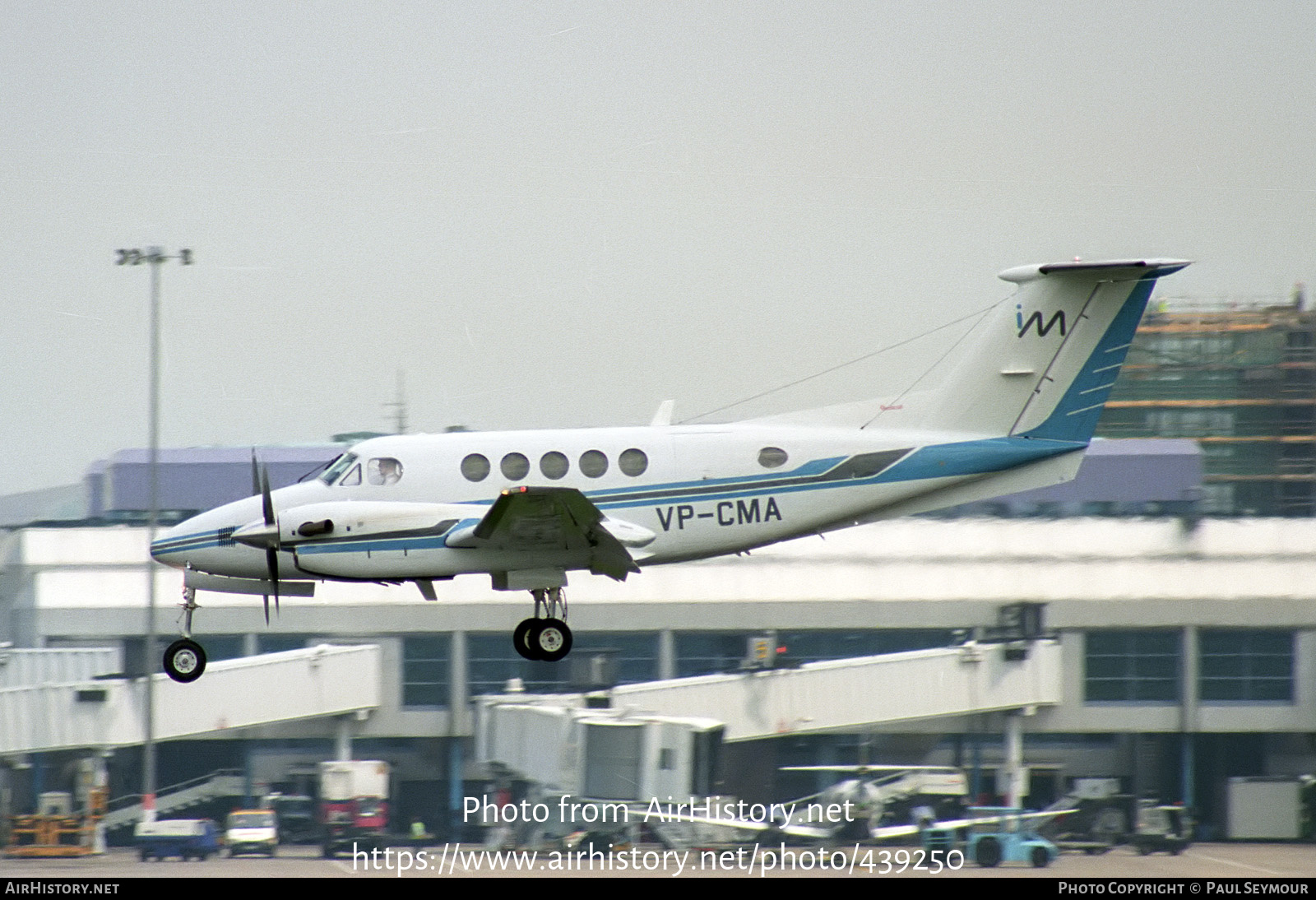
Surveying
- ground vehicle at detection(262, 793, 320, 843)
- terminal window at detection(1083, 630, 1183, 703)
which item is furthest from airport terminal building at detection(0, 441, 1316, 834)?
ground vehicle at detection(262, 793, 320, 843)

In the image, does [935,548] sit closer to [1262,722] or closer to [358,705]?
[1262,722]

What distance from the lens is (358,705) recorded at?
117 ft

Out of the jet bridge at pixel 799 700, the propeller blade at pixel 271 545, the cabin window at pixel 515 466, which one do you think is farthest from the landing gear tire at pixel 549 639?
the jet bridge at pixel 799 700

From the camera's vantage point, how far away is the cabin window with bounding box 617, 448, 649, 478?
1977 centimetres

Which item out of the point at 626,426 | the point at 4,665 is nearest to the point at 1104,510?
the point at 626,426

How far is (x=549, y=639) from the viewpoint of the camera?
65.6 ft

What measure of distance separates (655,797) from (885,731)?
677cm

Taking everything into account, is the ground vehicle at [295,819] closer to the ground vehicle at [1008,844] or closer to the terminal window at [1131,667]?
the ground vehicle at [1008,844]

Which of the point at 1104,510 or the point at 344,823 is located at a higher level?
the point at 1104,510

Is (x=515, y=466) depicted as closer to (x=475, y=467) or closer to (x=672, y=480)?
(x=475, y=467)

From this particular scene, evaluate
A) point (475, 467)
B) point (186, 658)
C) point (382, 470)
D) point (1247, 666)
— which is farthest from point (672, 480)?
point (1247, 666)

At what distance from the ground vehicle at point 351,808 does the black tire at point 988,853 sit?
12600mm

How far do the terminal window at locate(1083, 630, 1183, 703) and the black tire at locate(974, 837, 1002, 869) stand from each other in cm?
573

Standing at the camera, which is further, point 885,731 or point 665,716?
point 885,731
